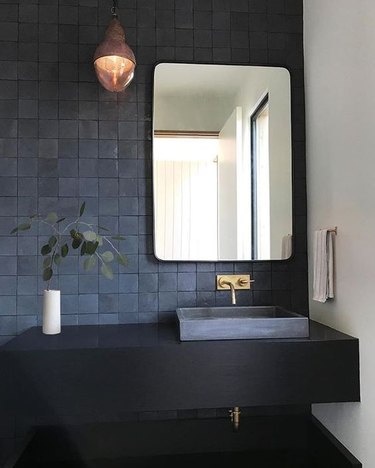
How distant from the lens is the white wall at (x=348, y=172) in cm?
165

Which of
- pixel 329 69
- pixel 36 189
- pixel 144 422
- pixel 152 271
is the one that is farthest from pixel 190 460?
pixel 329 69

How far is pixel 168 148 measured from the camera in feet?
7.27

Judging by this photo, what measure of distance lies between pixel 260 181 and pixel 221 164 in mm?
216

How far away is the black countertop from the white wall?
13 cm

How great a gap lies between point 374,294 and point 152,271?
3.38 feet

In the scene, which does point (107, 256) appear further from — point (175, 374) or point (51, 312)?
point (175, 374)

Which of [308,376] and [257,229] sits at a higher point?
[257,229]

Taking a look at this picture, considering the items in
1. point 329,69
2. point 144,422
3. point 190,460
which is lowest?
point 190,460

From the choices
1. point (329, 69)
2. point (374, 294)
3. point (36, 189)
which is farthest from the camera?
point (36, 189)

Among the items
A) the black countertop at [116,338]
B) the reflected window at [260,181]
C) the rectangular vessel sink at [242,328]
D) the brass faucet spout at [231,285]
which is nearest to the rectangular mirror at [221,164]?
the reflected window at [260,181]

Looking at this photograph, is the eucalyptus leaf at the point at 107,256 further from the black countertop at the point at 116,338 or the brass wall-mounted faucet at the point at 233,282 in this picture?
the brass wall-mounted faucet at the point at 233,282

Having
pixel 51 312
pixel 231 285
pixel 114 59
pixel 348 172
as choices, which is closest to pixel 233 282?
pixel 231 285

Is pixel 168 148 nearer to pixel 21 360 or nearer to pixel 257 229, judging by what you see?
pixel 257 229

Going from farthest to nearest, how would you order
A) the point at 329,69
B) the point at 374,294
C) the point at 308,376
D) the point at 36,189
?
the point at 36,189 < the point at 329,69 < the point at 308,376 < the point at 374,294
